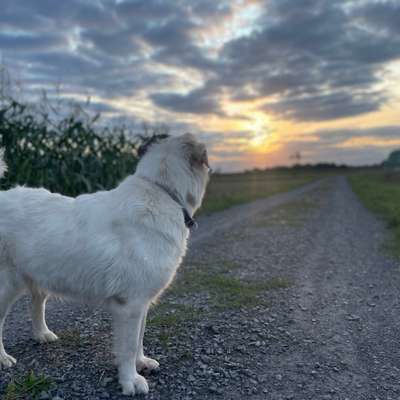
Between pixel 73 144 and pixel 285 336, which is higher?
pixel 73 144

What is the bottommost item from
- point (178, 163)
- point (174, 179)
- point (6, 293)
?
point (6, 293)

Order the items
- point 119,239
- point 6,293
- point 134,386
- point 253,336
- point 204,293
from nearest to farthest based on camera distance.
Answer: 1. point 119,239
2. point 134,386
3. point 6,293
4. point 253,336
5. point 204,293

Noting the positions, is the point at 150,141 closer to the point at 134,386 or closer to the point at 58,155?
the point at 134,386

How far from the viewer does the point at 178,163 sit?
3613 millimetres

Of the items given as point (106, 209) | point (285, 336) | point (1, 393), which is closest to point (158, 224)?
point (106, 209)

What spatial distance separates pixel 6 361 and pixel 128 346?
136 cm

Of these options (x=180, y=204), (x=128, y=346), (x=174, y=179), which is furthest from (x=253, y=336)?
(x=174, y=179)

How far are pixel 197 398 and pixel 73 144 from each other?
9.11 m

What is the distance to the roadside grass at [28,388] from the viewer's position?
10.7ft

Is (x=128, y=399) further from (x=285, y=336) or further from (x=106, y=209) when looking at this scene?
(x=285, y=336)

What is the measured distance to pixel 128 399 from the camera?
3.37 metres

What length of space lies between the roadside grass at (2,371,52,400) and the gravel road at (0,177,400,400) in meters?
0.08

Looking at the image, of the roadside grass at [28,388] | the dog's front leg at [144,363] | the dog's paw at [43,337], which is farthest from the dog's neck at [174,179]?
the dog's paw at [43,337]

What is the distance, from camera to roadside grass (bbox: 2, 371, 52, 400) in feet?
10.7
